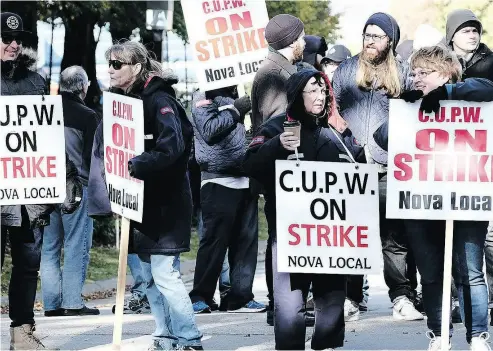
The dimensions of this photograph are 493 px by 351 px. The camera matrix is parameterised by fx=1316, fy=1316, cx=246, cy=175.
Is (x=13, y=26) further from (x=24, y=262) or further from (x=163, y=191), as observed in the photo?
(x=163, y=191)

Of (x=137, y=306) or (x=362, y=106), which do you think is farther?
(x=137, y=306)

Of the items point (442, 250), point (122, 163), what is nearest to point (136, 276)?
point (122, 163)

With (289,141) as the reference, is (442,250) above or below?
below

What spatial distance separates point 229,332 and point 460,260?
2371 mm

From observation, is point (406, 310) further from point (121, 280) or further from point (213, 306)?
point (121, 280)

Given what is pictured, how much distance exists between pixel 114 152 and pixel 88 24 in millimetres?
13580

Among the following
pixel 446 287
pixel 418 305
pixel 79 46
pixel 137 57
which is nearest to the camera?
pixel 446 287

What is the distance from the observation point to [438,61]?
25.7 ft

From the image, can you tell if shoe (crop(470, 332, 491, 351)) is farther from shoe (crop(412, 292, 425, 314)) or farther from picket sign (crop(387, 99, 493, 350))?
shoe (crop(412, 292, 425, 314))

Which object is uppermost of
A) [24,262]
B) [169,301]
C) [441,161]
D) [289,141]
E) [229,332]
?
[289,141]

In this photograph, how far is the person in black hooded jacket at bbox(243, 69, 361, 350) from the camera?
24.4 feet

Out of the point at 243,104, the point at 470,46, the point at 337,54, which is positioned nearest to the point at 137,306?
the point at 243,104

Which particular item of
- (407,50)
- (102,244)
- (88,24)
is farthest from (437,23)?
(407,50)

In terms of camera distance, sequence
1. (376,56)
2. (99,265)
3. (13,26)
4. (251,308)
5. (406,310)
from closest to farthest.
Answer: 1. (13,26)
2. (376,56)
3. (406,310)
4. (251,308)
5. (99,265)
